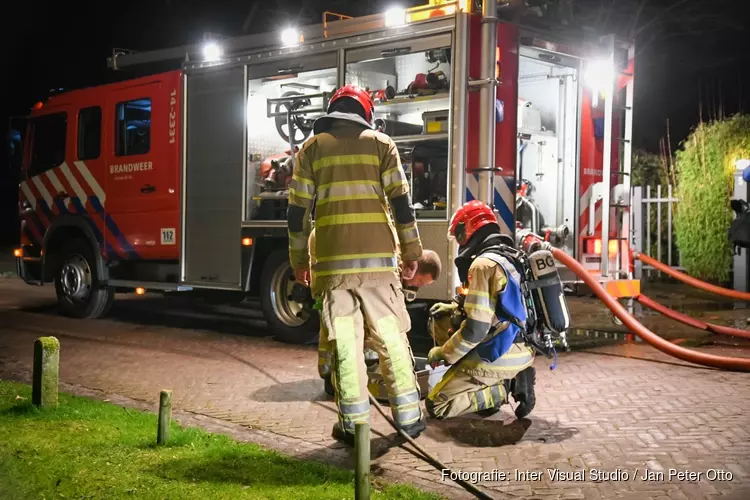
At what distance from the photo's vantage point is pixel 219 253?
29.8ft

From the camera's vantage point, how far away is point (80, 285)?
414 inches

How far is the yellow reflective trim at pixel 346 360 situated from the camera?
455 cm

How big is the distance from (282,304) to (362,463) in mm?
5367

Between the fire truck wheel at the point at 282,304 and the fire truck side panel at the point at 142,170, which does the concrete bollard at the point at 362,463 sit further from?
the fire truck side panel at the point at 142,170

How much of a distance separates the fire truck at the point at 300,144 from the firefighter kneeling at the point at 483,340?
5.96 feet

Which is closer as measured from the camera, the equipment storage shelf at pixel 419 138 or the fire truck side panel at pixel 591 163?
the equipment storage shelf at pixel 419 138

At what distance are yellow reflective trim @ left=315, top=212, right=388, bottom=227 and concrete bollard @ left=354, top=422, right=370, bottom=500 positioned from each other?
146 centimetres

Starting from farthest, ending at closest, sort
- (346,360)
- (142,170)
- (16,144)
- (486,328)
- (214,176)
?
1. (16,144)
2. (142,170)
3. (214,176)
4. (486,328)
5. (346,360)

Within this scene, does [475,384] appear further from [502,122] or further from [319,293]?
[502,122]

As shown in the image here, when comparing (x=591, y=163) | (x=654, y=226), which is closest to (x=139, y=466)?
(x=591, y=163)

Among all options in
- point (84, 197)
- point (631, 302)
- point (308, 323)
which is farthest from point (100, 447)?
point (631, 302)

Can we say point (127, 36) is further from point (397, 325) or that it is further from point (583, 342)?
point (397, 325)

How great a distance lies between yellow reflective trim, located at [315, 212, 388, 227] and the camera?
4.64 meters

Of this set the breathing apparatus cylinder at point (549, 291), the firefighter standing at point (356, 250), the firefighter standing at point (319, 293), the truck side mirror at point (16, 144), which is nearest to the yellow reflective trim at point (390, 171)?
the firefighter standing at point (356, 250)
